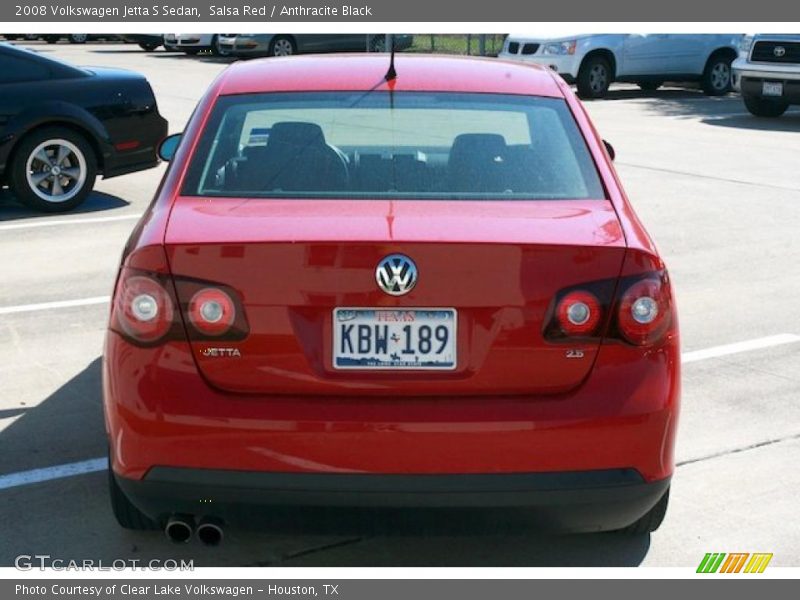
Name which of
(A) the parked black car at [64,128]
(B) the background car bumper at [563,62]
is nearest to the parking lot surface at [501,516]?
(A) the parked black car at [64,128]

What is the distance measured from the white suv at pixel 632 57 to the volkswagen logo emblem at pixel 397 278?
64.7ft

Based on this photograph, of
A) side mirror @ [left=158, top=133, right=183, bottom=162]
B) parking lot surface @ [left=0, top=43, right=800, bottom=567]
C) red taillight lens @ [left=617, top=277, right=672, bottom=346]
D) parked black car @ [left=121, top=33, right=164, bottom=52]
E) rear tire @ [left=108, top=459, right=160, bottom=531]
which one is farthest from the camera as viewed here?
parked black car @ [left=121, top=33, right=164, bottom=52]

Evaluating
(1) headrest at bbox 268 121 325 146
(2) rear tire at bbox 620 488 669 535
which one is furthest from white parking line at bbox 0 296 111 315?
(2) rear tire at bbox 620 488 669 535

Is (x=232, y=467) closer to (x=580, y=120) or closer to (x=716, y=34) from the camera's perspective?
(x=580, y=120)

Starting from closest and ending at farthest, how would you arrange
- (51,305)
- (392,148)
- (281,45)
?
(392,148) < (51,305) < (281,45)

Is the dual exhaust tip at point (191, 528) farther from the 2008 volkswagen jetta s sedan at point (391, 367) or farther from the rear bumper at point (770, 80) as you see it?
the rear bumper at point (770, 80)

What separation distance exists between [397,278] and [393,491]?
578mm

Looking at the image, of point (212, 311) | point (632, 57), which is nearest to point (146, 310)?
point (212, 311)

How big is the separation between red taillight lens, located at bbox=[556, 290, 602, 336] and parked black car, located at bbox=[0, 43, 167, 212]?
25.7ft

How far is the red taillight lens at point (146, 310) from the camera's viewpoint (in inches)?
145

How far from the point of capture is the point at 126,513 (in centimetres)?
424

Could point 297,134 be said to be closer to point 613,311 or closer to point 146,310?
point 146,310

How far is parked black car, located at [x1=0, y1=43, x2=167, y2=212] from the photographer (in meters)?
10.6

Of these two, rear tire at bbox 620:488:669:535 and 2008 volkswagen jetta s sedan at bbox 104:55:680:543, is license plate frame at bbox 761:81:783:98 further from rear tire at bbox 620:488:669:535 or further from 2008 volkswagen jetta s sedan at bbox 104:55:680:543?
2008 volkswagen jetta s sedan at bbox 104:55:680:543
